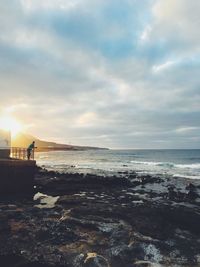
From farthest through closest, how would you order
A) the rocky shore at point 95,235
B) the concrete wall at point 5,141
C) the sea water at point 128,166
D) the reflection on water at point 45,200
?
1. the sea water at point 128,166
2. the concrete wall at point 5,141
3. the reflection on water at point 45,200
4. the rocky shore at point 95,235

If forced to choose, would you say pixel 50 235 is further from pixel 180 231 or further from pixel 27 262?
pixel 180 231

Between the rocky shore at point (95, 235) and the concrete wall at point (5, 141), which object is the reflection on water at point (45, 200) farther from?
the concrete wall at point (5, 141)

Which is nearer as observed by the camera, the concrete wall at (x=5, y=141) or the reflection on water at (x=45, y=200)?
the reflection on water at (x=45, y=200)

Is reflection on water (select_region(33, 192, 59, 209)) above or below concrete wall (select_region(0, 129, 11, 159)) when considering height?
below

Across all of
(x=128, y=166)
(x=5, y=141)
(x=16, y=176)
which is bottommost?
(x=128, y=166)

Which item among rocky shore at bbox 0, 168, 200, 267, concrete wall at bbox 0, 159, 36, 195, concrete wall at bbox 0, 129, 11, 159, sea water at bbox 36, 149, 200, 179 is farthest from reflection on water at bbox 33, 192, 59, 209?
sea water at bbox 36, 149, 200, 179

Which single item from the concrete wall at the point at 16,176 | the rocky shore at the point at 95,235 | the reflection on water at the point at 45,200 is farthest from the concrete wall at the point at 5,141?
the rocky shore at the point at 95,235

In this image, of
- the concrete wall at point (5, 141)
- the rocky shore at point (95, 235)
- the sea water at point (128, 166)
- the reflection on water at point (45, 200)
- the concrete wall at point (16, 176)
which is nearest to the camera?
the rocky shore at point (95, 235)

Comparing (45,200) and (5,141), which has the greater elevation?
(5,141)

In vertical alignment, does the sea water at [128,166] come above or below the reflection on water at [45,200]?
above

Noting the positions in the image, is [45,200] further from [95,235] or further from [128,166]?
[128,166]

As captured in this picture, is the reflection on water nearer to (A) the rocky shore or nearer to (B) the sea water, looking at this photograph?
(A) the rocky shore

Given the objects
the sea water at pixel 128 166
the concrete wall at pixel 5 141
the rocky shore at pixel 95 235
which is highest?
the concrete wall at pixel 5 141

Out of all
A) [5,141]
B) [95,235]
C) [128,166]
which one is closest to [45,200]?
[95,235]
